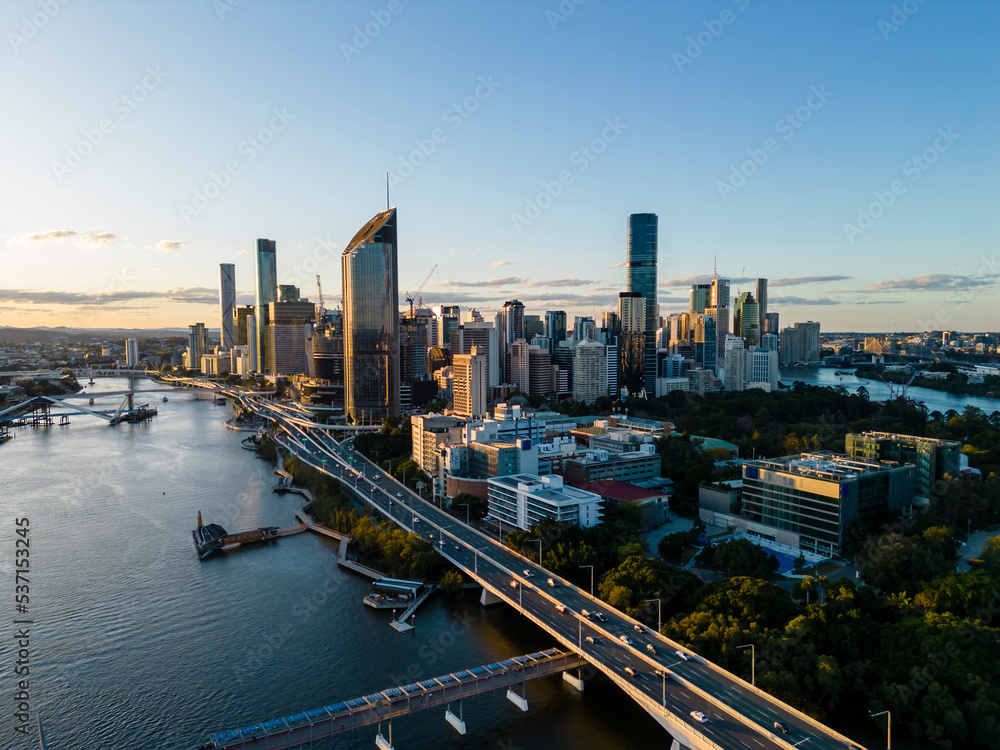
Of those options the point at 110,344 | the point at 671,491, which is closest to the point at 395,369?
the point at 671,491

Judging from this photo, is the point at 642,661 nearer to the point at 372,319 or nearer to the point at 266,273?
the point at 372,319

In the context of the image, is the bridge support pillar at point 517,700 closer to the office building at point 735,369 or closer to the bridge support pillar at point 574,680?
the bridge support pillar at point 574,680

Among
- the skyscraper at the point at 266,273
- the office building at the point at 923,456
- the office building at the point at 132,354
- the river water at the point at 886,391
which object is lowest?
the river water at the point at 886,391

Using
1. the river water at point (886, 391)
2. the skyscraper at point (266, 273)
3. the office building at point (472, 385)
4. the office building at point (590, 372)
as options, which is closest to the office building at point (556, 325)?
the office building at point (590, 372)

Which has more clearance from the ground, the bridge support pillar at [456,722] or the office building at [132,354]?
the office building at [132,354]

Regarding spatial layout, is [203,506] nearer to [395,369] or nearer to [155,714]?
[155,714]

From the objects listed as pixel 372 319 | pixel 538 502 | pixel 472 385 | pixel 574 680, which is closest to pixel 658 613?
pixel 574 680

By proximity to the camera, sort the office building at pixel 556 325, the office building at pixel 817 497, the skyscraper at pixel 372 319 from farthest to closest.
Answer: the office building at pixel 556 325 < the skyscraper at pixel 372 319 < the office building at pixel 817 497
